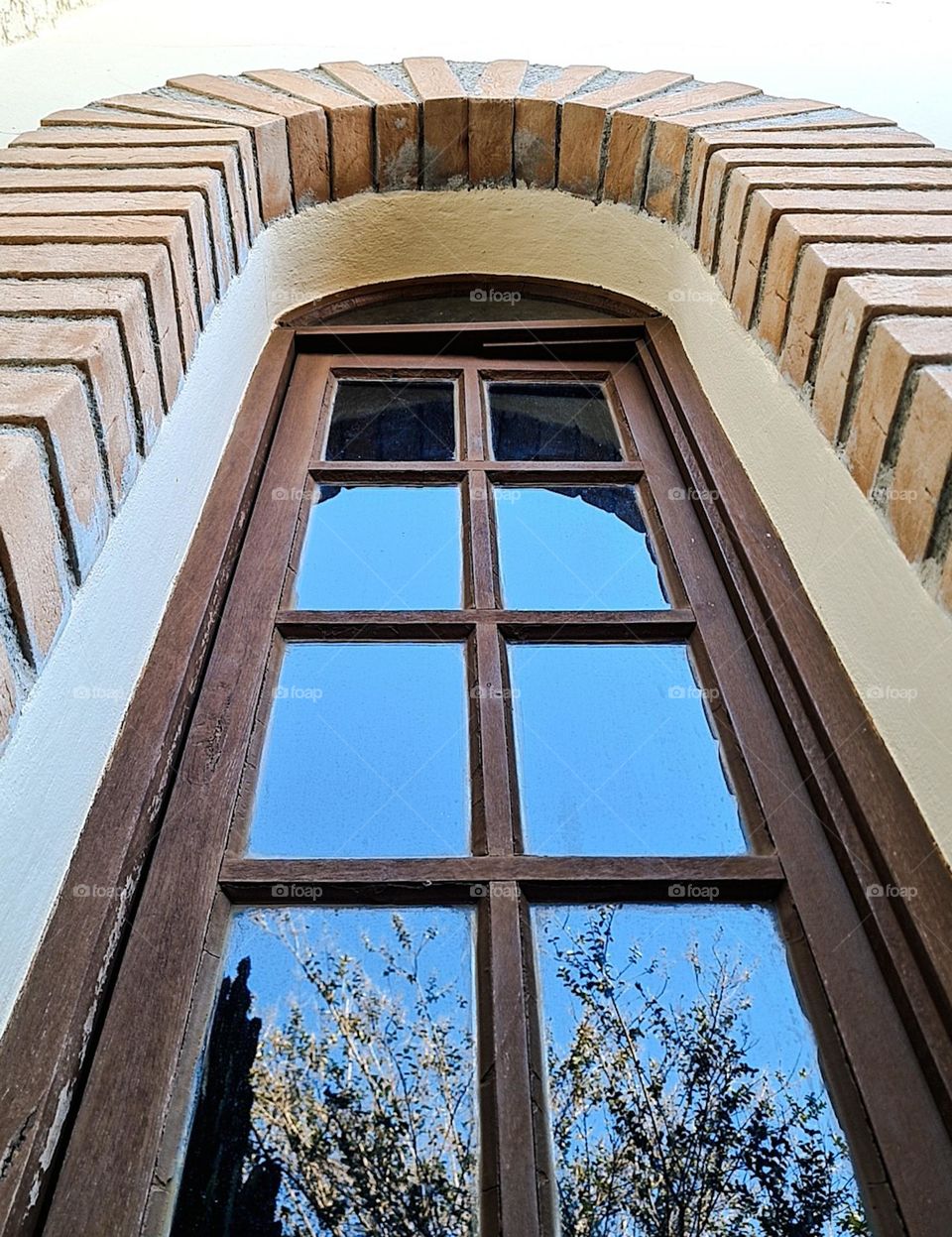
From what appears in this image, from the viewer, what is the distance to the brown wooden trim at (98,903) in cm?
78

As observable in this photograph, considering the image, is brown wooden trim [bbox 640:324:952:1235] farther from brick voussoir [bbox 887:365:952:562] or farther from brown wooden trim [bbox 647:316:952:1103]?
brick voussoir [bbox 887:365:952:562]

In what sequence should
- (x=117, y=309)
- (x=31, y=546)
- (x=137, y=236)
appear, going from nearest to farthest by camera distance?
(x=31, y=546) → (x=117, y=309) → (x=137, y=236)

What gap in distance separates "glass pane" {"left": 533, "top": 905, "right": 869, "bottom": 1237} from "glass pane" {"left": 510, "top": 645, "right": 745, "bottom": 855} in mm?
93

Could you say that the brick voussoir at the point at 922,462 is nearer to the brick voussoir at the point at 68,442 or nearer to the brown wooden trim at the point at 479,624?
the brown wooden trim at the point at 479,624

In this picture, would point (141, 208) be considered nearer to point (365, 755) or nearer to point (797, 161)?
point (365, 755)

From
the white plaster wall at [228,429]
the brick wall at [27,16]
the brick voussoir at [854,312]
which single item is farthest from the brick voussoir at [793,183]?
the brick wall at [27,16]

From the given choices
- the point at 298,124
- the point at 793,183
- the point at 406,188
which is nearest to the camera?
the point at 793,183

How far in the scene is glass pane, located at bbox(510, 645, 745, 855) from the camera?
1.06 m

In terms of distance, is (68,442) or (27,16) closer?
(68,442)

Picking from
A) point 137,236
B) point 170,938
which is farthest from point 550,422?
point 170,938

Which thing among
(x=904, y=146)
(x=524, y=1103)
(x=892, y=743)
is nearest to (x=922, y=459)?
(x=892, y=743)

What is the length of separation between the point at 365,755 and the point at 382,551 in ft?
1.36

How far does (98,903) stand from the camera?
0.93 meters

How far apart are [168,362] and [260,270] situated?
0.57 m
